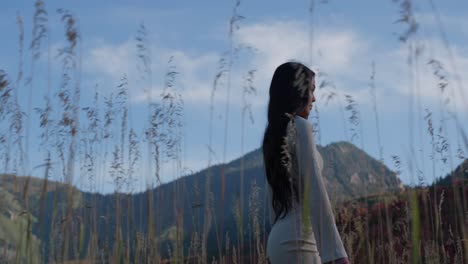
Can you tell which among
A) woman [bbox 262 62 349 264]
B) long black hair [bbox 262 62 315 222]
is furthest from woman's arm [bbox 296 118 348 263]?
long black hair [bbox 262 62 315 222]

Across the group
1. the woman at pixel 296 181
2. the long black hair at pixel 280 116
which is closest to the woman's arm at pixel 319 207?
the woman at pixel 296 181

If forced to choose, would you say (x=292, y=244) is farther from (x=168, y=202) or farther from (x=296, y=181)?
(x=168, y=202)

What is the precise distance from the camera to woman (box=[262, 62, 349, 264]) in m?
2.08

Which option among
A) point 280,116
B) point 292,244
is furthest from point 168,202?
point 292,244

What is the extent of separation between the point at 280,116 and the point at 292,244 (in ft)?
1.70

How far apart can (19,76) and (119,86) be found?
602 millimetres

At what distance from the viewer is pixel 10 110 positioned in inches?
120

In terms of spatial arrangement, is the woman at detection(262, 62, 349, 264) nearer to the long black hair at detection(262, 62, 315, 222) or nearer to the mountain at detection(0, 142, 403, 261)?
the long black hair at detection(262, 62, 315, 222)

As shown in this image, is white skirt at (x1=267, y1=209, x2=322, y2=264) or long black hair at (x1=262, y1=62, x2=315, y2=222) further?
long black hair at (x1=262, y1=62, x2=315, y2=222)

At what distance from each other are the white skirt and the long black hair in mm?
96

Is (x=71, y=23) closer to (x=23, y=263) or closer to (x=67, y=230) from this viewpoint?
(x=67, y=230)

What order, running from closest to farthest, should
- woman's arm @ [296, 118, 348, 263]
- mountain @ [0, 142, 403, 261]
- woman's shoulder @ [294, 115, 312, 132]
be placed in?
woman's arm @ [296, 118, 348, 263] → woman's shoulder @ [294, 115, 312, 132] → mountain @ [0, 142, 403, 261]

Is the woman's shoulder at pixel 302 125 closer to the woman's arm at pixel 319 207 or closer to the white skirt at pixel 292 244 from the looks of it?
the woman's arm at pixel 319 207

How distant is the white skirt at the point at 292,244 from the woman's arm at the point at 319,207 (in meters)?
0.06
